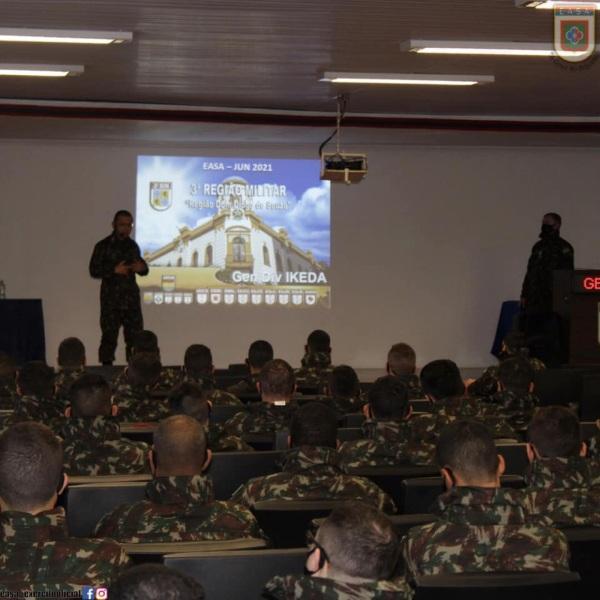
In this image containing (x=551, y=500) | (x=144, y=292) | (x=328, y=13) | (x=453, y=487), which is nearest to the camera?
(x=453, y=487)

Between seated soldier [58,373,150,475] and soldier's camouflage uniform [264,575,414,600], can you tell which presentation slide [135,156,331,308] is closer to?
seated soldier [58,373,150,475]

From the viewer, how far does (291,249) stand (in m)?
13.6

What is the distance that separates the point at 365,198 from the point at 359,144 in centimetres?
70

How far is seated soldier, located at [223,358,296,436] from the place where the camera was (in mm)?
5516

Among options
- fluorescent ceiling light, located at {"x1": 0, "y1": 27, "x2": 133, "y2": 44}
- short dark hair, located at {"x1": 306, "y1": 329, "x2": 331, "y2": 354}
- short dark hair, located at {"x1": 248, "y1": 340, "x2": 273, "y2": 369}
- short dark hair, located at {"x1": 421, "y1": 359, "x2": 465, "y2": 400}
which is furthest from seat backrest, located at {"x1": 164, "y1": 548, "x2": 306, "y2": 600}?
fluorescent ceiling light, located at {"x1": 0, "y1": 27, "x2": 133, "y2": 44}

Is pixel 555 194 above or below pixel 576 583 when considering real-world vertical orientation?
above

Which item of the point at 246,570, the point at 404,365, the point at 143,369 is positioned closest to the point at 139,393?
the point at 143,369

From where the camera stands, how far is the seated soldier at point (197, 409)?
500 cm

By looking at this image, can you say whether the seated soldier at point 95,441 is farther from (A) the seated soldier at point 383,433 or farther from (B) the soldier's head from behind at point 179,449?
(B) the soldier's head from behind at point 179,449

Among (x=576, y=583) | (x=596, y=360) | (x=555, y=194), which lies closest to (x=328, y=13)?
(x=596, y=360)

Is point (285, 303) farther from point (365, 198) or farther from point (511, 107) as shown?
point (511, 107)

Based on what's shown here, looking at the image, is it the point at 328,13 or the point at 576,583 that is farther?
the point at 328,13

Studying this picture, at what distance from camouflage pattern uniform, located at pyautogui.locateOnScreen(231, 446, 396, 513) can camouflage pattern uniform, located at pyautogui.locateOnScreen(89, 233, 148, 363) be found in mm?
7083

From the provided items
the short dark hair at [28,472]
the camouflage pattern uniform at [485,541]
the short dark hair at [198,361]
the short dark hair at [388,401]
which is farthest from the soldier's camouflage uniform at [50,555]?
the short dark hair at [198,361]
